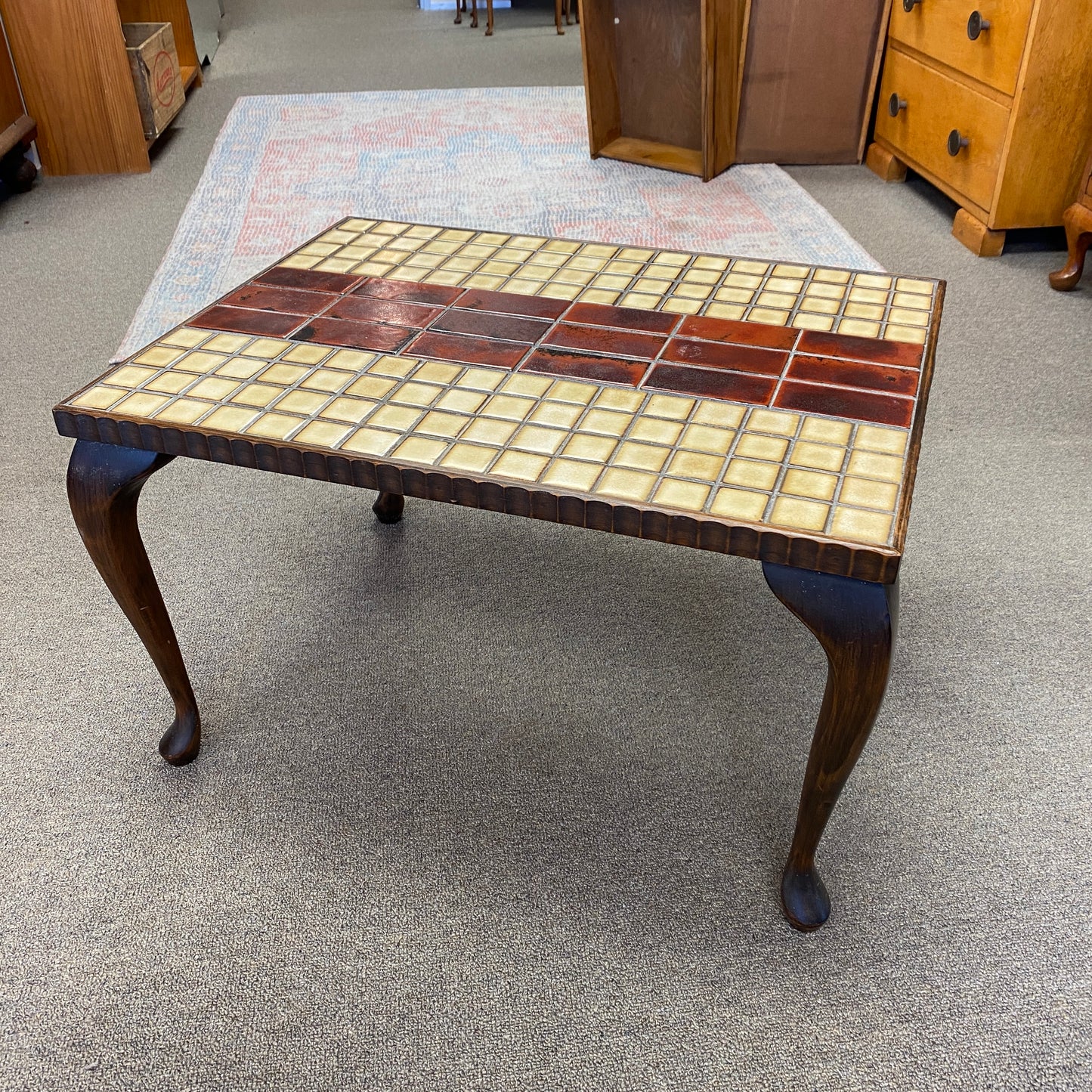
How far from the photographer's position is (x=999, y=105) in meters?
2.24

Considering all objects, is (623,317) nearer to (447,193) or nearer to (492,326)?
(492,326)

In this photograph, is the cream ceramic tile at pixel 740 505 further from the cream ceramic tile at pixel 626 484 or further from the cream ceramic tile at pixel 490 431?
the cream ceramic tile at pixel 490 431

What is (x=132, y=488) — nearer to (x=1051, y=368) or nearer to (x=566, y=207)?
(x=1051, y=368)

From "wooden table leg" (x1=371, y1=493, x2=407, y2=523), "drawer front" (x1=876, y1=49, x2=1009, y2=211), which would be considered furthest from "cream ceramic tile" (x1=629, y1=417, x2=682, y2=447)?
"drawer front" (x1=876, y1=49, x2=1009, y2=211)

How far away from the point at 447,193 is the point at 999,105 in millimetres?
1404

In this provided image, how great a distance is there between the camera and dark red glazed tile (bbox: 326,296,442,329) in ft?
3.56

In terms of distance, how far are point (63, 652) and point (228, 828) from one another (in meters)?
0.41

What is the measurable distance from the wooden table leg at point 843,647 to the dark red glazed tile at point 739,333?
33 centimetres

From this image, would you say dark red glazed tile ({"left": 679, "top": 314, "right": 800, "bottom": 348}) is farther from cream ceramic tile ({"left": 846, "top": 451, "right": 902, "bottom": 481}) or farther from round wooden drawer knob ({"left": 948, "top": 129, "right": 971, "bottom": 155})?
round wooden drawer knob ({"left": 948, "top": 129, "right": 971, "bottom": 155})

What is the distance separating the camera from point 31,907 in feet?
3.21

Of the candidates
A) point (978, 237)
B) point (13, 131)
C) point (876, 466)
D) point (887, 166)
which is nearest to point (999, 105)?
point (978, 237)

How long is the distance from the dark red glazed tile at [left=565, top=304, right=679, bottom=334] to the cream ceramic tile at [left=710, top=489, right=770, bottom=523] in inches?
12.7

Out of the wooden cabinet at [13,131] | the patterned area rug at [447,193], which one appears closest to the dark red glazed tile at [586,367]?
the patterned area rug at [447,193]

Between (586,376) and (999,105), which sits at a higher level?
(586,376)
